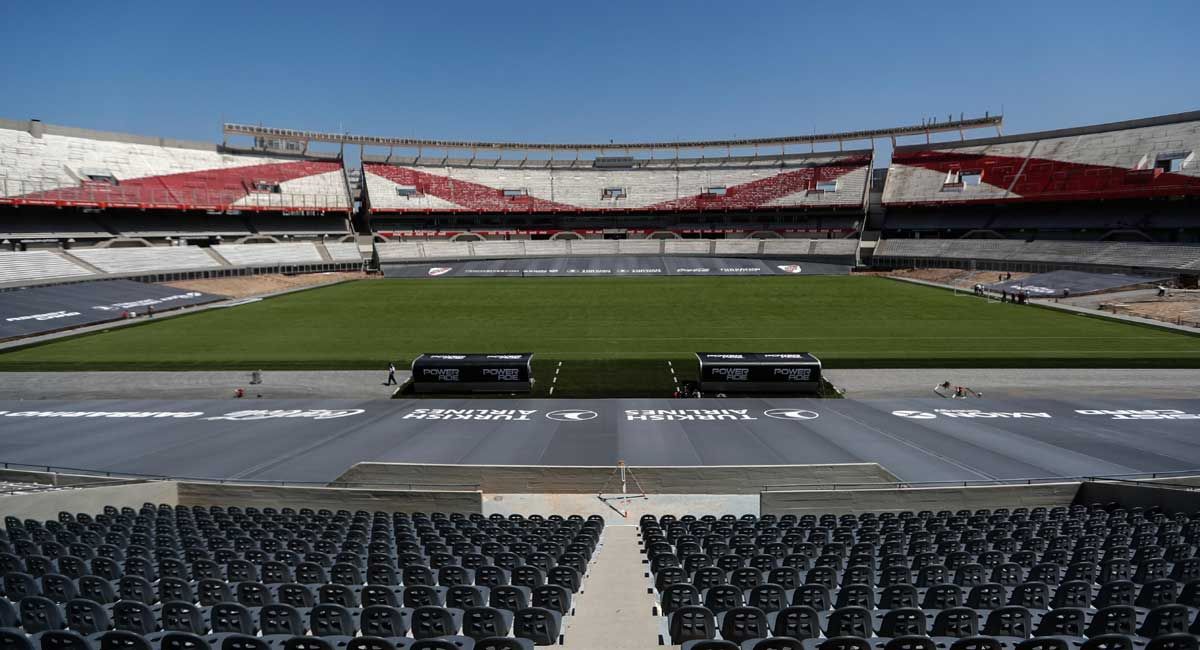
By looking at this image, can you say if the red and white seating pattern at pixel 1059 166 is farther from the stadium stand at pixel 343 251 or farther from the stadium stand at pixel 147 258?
the stadium stand at pixel 147 258

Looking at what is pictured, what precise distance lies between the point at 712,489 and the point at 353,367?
→ 2283 cm

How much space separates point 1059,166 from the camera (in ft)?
272

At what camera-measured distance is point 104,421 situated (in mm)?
22938

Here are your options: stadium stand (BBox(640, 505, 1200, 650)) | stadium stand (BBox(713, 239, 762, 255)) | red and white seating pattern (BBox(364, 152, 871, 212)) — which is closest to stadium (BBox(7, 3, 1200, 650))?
stadium stand (BBox(640, 505, 1200, 650))

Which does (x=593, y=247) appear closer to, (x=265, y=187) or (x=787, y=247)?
(x=787, y=247)

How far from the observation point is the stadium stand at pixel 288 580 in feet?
20.5

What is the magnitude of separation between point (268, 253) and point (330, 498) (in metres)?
74.9

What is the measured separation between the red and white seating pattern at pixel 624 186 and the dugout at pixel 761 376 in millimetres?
79296

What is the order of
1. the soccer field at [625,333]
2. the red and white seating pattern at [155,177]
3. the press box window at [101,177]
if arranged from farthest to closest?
the press box window at [101,177], the red and white seating pattern at [155,177], the soccer field at [625,333]

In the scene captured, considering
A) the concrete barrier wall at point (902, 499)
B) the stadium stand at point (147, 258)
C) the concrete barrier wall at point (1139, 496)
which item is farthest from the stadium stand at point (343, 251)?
the concrete barrier wall at point (1139, 496)

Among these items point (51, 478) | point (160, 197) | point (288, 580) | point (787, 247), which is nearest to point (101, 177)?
point (160, 197)

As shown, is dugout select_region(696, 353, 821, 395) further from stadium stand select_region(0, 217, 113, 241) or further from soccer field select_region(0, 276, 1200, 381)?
stadium stand select_region(0, 217, 113, 241)

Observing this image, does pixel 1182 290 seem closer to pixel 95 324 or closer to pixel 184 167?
pixel 95 324

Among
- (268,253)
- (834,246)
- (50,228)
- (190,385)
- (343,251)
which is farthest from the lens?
(834,246)
